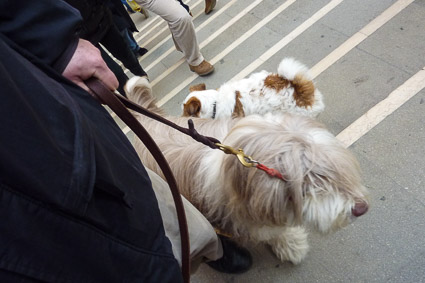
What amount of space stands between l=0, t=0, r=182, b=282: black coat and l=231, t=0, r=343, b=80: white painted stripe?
2.59 m

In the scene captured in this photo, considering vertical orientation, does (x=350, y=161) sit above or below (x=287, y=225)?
above

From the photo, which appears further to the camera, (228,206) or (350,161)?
(228,206)

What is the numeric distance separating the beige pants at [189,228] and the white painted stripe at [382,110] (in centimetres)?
138

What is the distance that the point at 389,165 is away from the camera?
1.92 m

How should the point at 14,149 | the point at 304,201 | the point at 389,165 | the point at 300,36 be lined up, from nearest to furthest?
the point at 14,149, the point at 304,201, the point at 389,165, the point at 300,36

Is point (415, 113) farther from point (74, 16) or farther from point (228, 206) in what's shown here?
point (74, 16)

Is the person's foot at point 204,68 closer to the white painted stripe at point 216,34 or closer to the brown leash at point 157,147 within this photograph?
the white painted stripe at point 216,34

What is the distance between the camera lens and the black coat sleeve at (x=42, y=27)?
79cm

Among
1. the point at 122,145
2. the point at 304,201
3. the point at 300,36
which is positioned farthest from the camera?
the point at 300,36

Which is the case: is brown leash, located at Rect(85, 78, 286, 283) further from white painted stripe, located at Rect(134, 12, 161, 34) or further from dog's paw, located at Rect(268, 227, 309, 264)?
white painted stripe, located at Rect(134, 12, 161, 34)

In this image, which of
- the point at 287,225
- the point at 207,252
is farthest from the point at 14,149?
the point at 287,225

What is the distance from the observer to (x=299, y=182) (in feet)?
3.70

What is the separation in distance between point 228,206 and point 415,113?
164 cm

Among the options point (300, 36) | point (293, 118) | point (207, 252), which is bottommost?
point (300, 36)
